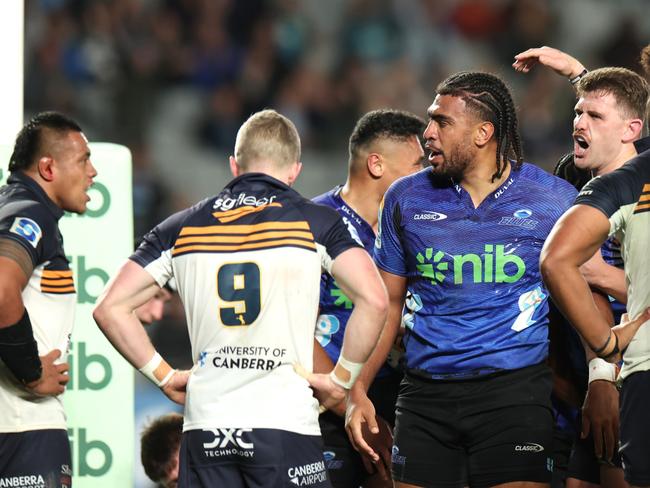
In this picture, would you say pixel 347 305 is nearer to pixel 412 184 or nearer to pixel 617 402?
pixel 412 184

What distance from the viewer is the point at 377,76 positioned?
11781 millimetres

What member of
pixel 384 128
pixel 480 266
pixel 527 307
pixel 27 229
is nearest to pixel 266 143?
pixel 480 266

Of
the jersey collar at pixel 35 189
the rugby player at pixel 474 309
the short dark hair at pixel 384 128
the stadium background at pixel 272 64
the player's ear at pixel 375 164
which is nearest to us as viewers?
the rugby player at pixel 474 309

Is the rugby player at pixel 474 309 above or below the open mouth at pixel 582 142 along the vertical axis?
below

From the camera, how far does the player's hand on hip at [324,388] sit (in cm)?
435

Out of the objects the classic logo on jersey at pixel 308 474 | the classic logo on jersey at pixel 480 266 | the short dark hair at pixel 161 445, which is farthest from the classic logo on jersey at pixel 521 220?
the short dark hair at pixel 161 445

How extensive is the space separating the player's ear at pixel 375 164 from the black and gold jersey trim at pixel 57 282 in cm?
175

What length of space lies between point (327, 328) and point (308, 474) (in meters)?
1.38

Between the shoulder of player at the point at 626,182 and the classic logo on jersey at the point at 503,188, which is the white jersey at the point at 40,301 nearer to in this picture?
the classic logo on jersey at the point at 503,188

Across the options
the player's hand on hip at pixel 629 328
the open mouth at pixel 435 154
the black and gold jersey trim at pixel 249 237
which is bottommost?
the player's hand on hip at pixel 629 328

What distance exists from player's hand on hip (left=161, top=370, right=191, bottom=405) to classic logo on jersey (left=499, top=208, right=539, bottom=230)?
1.47m

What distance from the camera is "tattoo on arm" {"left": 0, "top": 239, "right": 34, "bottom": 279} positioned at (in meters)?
4.72

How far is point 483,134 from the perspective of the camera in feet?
15.7

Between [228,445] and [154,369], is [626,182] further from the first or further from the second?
[154,369]
